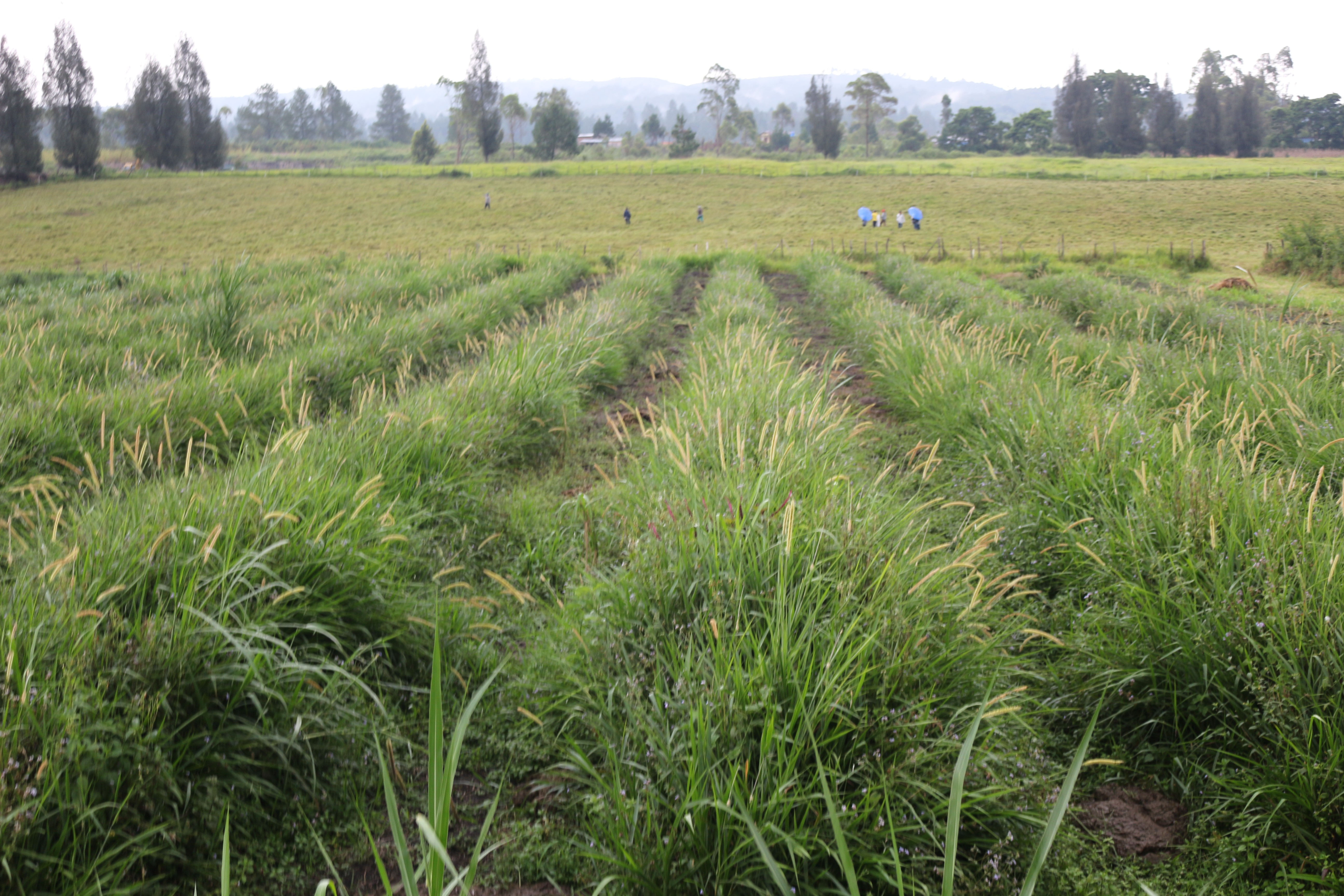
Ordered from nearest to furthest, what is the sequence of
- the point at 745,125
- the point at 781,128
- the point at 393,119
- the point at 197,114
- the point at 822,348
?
the point at 822,348 < the point at 197,114 < the point at 745,125 < the point at 781,128 < the point at 393,119

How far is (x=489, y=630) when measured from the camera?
3213mm

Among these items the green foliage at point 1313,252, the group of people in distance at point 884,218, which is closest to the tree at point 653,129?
the group of people in distance at point 884,218

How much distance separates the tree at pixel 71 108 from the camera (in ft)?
181

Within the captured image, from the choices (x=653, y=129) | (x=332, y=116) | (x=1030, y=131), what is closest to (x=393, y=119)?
(x=332, y=116)

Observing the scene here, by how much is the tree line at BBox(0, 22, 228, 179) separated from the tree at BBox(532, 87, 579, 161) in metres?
31.2

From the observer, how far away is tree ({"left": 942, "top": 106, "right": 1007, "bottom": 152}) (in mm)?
96000

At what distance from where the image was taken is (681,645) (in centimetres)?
249

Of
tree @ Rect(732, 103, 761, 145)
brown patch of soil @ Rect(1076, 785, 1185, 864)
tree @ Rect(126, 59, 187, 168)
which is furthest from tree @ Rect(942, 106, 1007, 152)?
brown patch of soil @ Rect(1076, 785, 1185, 864)

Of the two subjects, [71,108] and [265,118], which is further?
[265,118]

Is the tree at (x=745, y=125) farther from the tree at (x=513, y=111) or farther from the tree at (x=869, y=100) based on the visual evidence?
the tree at (x=513, y=111)

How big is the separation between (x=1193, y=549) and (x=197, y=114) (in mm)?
86119

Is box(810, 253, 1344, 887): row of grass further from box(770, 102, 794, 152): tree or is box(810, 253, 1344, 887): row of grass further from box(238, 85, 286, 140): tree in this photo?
box(238, 85, 286, 140): tree

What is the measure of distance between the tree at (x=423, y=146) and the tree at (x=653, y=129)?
4021 cm

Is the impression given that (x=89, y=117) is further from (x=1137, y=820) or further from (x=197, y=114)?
(x=1137, y=820)
